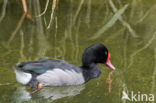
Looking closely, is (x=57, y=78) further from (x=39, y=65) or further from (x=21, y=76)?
(x=21, y=76)

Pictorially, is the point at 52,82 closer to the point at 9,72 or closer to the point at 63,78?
the point at 63,78

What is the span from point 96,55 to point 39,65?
3.81ft

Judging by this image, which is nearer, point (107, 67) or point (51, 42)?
point (107, 67)

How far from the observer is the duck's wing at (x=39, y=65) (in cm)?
743

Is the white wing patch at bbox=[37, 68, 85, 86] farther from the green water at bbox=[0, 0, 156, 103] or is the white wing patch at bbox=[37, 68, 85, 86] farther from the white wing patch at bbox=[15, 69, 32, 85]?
the white wing patch at bbox=[15, 69, 32, 85]

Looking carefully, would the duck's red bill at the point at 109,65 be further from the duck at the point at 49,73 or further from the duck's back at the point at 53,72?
the duck's back at the point at 53,72

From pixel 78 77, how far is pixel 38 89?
0.73 meters

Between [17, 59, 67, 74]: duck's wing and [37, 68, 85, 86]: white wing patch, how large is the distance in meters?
0.07

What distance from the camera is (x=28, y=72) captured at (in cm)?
748

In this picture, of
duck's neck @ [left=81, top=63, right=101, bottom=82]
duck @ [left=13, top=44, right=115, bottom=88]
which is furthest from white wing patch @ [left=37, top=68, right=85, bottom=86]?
duck's neck @ [left=81, top=63, right=101, bottom=82]

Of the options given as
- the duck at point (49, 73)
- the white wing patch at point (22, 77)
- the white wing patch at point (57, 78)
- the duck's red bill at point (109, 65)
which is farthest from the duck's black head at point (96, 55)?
the white wing patch at point (22, 77)

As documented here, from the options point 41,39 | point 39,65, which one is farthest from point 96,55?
point 41,39

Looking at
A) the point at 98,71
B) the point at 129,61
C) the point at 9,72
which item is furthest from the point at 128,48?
the point at 9,72

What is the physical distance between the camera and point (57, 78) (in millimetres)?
7578
